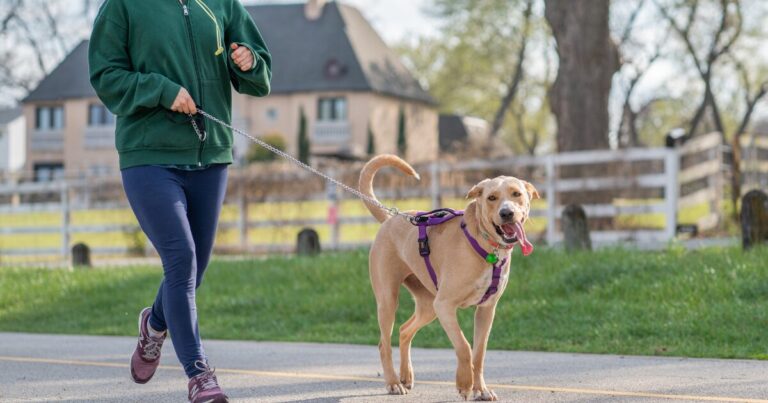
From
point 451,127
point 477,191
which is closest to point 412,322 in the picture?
point 477,191

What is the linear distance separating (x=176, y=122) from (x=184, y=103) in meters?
0.16

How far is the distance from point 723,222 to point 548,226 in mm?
3597

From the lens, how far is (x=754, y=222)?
12953mm

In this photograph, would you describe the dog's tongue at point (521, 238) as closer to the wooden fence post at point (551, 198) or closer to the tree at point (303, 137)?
the wooden fence post at point (551, 198)

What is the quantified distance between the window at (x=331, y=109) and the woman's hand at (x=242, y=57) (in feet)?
186

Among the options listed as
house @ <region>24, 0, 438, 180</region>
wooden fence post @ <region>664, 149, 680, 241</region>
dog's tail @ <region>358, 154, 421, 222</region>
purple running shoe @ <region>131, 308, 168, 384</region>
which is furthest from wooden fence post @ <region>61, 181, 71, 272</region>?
house @ <region>24, 0, 438, 180</region>

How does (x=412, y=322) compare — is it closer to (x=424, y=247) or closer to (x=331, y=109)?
(x=424, y=247)

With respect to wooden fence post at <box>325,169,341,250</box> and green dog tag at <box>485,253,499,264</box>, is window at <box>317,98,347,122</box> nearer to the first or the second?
wooden fence post at <box>325,169,341,250</box>

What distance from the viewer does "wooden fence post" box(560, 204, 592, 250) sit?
1423 centimetres

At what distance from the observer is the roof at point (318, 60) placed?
62.7 meters

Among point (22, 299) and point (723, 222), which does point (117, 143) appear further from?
point (723, 222)

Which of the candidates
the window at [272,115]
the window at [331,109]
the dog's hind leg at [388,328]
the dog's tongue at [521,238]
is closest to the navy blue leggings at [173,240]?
the dog's hind leg at [388,328]

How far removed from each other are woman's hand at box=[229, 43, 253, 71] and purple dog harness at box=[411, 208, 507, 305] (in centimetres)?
137

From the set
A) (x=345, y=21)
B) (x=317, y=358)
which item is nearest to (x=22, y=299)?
(x=317, y=358)
